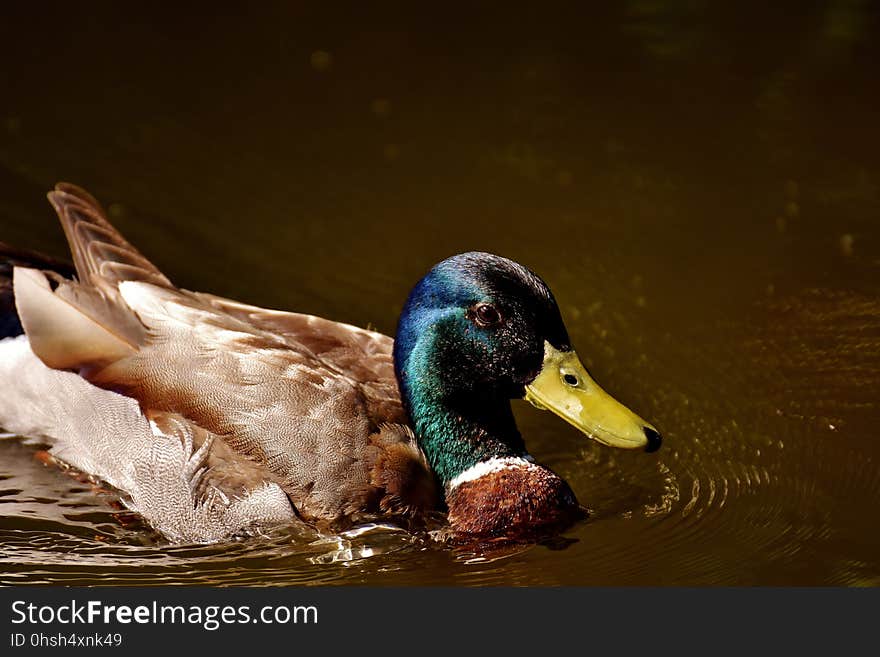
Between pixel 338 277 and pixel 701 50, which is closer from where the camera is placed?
pixel 338 277

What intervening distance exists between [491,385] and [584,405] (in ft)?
1.20

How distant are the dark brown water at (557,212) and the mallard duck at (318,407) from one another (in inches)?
6.9

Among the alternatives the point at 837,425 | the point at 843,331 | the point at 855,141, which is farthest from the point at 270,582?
the point at 855,141

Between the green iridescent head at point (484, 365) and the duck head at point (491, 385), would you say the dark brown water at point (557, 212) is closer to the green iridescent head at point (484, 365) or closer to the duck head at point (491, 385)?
the duck head at point (491, 385)

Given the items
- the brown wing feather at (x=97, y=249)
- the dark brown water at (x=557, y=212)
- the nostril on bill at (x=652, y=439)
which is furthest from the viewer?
the brown wing feather at (x=97, y=249)

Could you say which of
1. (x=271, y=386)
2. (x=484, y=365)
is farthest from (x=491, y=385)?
(x=271, y=386)

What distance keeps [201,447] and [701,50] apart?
6.50 metres

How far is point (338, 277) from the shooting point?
23.7 feet

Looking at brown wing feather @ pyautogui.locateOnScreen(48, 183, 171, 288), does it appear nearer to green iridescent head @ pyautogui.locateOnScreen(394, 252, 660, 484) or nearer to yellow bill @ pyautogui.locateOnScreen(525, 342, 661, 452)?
green iridescent head @ pyautogui.locateOnScreen(394, 252, 660, 484)

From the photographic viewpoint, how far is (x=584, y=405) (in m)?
4.99

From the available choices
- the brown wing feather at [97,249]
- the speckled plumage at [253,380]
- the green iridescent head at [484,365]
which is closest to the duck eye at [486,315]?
the green iridescent head at [484,365]

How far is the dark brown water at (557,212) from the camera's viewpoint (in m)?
5.11

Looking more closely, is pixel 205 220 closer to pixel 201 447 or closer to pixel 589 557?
pixel 201 447

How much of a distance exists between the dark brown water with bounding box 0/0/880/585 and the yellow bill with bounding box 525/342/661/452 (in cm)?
44
